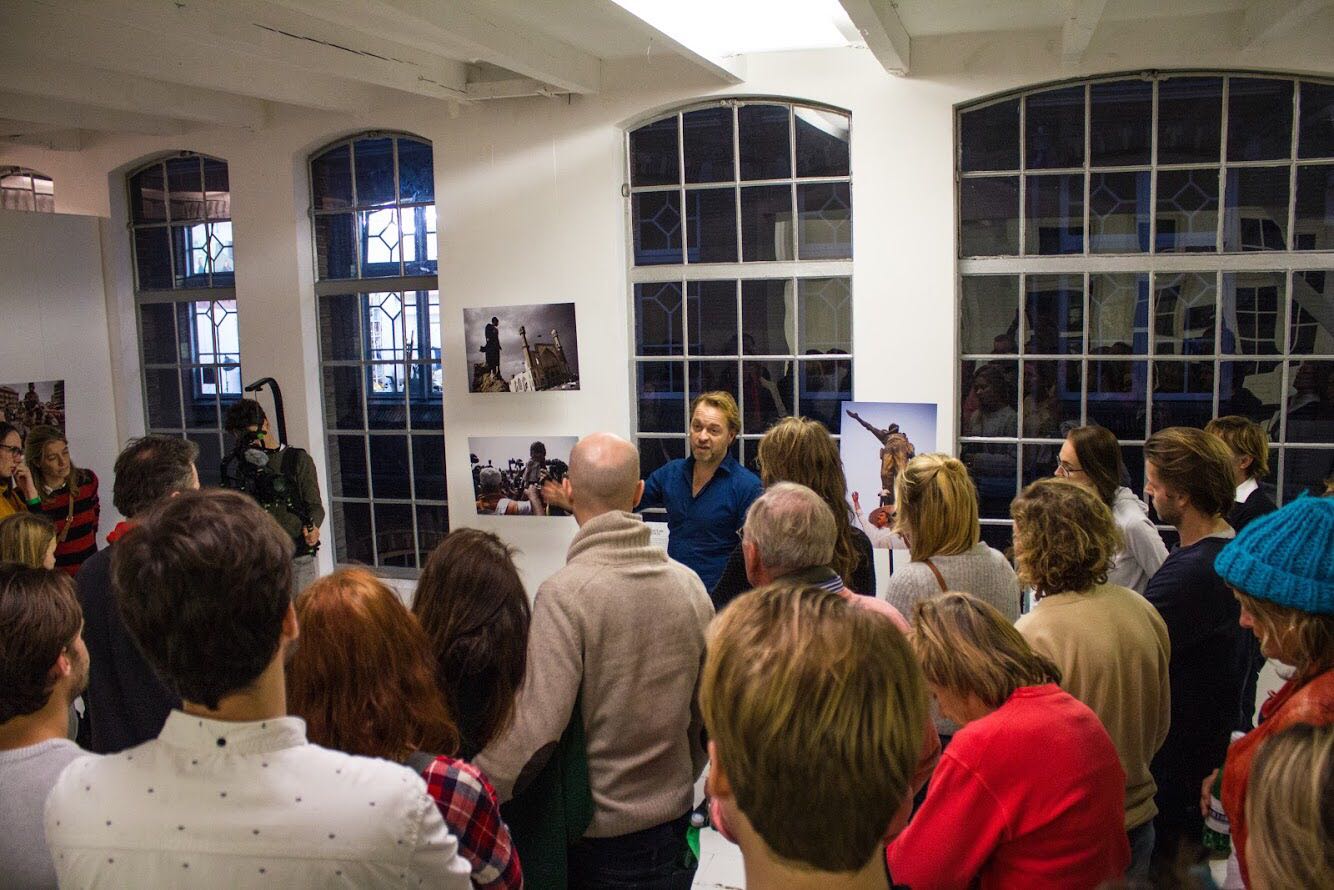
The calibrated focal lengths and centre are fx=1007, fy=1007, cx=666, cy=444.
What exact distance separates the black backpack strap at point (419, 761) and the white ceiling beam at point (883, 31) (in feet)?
10.3

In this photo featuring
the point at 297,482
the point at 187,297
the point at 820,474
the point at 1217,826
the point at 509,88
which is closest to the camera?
the point at 1217,826

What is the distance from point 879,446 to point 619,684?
3280 millimetres

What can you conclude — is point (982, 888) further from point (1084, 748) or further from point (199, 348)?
point (199, 348)

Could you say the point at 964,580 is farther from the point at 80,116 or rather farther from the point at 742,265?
the point at 80,116

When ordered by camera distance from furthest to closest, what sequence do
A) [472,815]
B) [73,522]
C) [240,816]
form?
[73,522] → [472,815] → [240,816]

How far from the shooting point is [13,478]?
4883 mm

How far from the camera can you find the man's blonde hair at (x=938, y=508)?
9.02 ft

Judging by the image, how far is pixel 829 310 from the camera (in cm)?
557

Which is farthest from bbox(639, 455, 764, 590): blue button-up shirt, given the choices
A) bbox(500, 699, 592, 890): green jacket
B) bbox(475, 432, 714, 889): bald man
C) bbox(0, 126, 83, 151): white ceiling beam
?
bbox(0, 126, 83, 151): white ceiling beam

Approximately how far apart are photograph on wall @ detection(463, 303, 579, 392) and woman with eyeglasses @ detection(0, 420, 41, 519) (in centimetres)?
231

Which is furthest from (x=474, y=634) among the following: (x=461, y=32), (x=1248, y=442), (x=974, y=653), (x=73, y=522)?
(x=73, y=522)

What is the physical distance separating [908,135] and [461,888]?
182 inches

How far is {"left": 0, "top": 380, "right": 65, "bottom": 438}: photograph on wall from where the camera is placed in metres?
6.28

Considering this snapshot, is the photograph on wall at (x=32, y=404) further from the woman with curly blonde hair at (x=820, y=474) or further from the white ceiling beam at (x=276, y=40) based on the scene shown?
the woman with curly blonde hair at (x=820, y=474)
